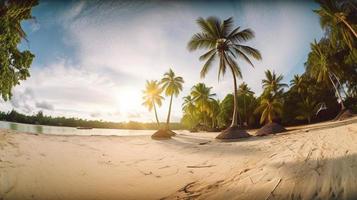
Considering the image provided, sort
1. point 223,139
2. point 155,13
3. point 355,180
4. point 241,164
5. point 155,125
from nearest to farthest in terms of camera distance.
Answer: point 355,180, point 155,13, point 241,164, point 155,125, point 223,139

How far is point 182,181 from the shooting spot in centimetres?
231

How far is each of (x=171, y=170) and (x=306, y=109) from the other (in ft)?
9.74

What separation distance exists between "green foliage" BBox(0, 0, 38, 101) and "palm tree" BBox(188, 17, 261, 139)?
1781 mm

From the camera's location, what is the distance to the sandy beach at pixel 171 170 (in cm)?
175

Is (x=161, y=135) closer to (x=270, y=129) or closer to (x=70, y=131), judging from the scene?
(x=70, y=131)

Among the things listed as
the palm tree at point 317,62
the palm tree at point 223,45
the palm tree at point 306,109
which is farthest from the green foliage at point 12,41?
the palm tree at point 306,109

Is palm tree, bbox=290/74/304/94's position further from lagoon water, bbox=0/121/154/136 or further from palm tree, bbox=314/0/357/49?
palm tree, bbox=314/0/357/49

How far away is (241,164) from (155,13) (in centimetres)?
236

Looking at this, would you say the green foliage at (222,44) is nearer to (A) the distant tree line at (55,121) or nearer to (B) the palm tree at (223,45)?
(B) the palm tree at (223,45)

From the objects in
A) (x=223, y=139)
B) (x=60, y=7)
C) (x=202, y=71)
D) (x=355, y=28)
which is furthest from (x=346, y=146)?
(x=355, y=28)

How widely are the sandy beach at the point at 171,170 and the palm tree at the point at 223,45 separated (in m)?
0.98

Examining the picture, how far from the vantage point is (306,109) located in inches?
135

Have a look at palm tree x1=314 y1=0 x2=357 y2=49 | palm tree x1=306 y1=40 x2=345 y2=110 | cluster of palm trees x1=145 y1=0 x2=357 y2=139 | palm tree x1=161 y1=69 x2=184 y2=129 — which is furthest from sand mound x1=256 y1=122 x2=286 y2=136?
palm tree x1=314 y1=0 x2=357 y2=49

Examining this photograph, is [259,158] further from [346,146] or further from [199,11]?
[199,11]
